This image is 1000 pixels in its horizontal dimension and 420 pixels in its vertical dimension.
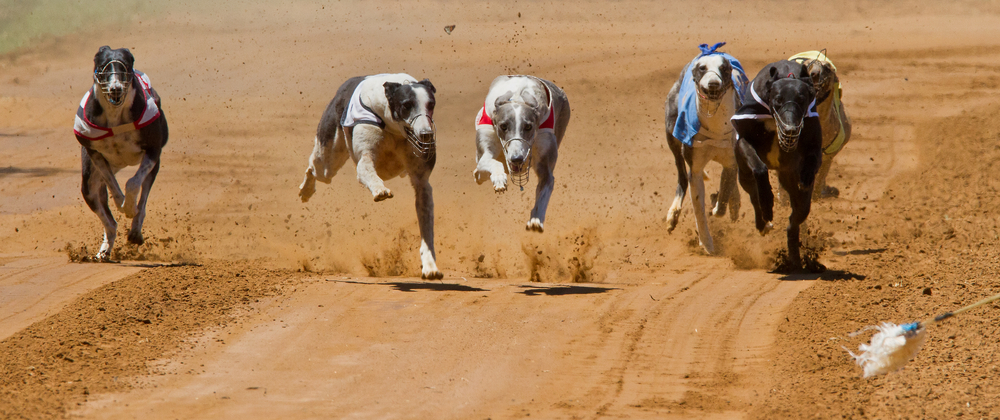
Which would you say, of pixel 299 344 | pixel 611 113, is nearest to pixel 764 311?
pixel 299 344

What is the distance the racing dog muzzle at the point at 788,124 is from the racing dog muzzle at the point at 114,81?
5.45 metres

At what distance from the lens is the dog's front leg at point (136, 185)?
867 cm

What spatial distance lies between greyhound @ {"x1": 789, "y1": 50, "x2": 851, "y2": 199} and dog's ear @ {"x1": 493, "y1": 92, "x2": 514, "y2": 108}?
2.61 metres

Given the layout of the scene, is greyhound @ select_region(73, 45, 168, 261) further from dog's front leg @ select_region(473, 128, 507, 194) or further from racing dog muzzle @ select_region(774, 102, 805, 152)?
racing dog muzzle @ select_region(774, 102, 805, 152)

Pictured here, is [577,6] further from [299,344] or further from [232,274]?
[299,344]

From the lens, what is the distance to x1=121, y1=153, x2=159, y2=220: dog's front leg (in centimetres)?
867

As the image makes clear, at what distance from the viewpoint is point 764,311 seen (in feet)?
22.6

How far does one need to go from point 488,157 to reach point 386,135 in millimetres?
838

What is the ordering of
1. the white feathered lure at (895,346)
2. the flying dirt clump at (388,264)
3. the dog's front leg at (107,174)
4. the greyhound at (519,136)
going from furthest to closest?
the flying dirt clump at (388,264) < the dog's front leg at (107,174) < the greyhound at (519,136) < the white feathered lure at (895,346)

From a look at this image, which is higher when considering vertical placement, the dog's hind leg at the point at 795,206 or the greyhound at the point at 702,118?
the greyhound at the point at 702,118

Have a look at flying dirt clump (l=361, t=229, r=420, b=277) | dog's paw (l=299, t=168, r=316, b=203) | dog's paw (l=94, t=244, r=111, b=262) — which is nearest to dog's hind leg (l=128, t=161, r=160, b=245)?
dog's paw (l=94, t=244, r=111, b=262)

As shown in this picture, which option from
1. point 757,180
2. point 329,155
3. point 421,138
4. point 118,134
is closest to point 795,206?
point 757,180

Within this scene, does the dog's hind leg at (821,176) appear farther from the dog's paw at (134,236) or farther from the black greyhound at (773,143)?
the dog's paw at (134,236)

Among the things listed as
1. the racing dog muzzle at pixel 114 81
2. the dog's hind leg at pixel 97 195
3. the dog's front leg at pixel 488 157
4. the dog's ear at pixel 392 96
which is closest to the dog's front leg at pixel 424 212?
the dog's front leg at pixel 488 157
